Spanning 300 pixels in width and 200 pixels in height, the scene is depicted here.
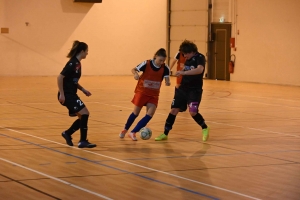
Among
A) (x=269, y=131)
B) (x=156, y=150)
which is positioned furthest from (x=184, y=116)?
(x=156, y=150)

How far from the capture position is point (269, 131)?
1103 centimetres

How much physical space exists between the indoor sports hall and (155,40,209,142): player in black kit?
0.41 metres

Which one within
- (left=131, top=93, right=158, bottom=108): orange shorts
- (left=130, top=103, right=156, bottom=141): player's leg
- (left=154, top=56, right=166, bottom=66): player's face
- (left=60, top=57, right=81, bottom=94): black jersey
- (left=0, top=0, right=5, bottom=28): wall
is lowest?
(left=130, top=103, right=156, bottom=141): player's leg

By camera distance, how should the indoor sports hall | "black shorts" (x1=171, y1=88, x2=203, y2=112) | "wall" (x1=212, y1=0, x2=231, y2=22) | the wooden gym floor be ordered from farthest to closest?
"wall" (x1=212, y1=0, x2=231, y2=22) < "black shorts" (x1=171, y1=88, x2=203, y2=112) < the indoor sports hall < the wooden gym floor

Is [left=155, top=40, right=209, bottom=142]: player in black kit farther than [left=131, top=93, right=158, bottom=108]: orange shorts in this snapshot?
No

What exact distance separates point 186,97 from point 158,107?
5207 mm

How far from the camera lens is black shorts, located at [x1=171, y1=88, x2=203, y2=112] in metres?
9.68

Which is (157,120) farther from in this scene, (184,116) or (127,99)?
(127,99)

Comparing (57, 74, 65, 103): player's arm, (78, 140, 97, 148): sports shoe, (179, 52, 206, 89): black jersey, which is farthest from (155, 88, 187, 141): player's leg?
(57, 74, 65, 103): player's arm

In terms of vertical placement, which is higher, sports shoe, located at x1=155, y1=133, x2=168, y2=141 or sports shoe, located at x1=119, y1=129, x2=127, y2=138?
sports shoe, located at x1=119, y1=129, x2=127, y2=138

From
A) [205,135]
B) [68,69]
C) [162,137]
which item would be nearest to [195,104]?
[205,135]

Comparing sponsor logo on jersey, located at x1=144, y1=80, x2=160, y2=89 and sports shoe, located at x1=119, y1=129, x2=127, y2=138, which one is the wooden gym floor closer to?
sports shoe, located at x1=119, y1=129, x2=127, y2=138

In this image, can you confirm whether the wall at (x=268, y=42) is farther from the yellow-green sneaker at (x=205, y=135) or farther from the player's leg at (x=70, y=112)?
the player's leg at (x=70, y=112)

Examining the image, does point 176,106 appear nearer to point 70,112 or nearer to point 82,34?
point 70,112
